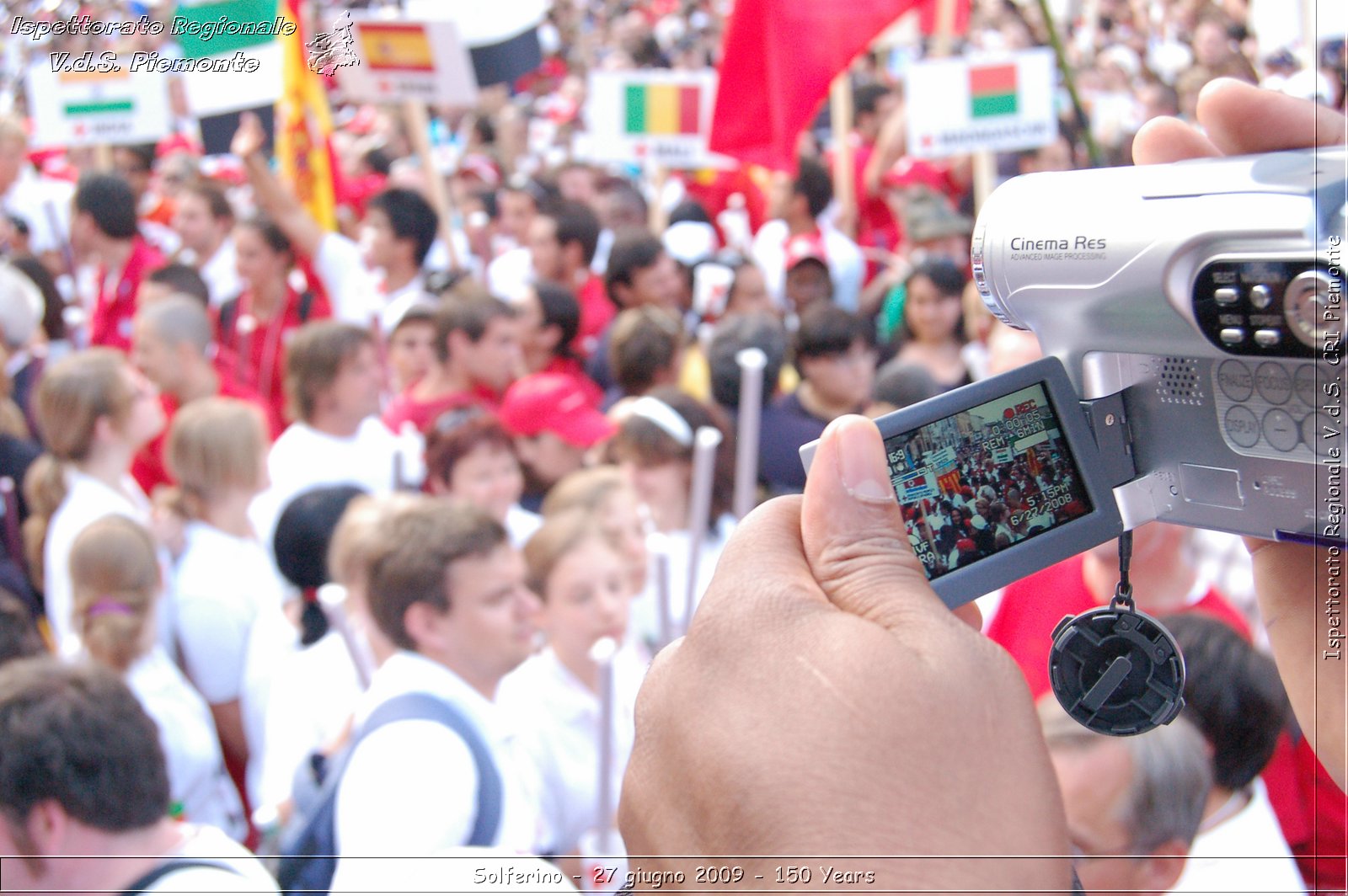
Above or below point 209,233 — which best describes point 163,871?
below

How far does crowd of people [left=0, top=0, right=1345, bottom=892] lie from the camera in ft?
6.27

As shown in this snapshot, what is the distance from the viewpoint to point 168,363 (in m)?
4.39

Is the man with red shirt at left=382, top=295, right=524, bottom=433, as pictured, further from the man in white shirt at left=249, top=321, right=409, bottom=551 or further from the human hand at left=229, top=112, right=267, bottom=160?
the human hand at left=229, top=112, right=267, bottom=160

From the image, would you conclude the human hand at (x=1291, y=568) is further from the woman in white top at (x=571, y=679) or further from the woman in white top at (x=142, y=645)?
the woman in white top at (x=142, y=645)

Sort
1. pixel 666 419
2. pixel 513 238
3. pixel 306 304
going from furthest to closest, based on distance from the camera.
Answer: pixel 513 238, pixel 306 304, pixel 666 419

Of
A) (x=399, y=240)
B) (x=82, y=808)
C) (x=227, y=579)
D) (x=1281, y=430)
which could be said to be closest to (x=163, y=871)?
(x=82, y=808)

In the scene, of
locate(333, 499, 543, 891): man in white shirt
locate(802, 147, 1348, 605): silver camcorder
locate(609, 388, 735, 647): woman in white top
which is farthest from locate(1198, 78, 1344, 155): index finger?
locate(609, 388, 735, 647): woman in white top

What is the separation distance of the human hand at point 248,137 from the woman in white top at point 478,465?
8.26ft

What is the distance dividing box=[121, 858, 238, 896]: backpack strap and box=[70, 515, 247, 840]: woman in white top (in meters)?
0.89

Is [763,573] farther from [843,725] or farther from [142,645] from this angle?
[142,645]

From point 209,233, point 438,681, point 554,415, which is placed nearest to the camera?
point 438,681

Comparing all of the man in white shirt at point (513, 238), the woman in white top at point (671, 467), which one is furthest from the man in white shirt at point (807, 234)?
the woman in white top at point (671, 467)

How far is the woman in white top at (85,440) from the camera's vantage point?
138 inches

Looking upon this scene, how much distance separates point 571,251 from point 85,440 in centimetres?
297
